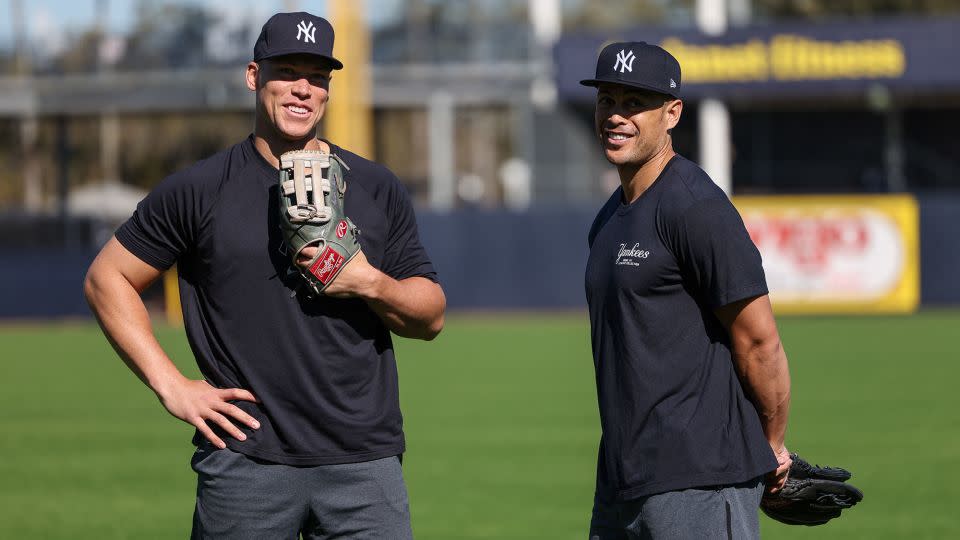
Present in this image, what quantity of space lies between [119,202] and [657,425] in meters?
32.0

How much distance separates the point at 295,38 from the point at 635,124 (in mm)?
1016

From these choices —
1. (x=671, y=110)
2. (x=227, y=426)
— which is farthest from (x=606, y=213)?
(x=227, y=426)

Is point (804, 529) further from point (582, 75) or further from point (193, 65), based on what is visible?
point (193, 65)

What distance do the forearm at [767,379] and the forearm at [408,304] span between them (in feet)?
2.93

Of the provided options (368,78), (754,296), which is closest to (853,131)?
(368,78)

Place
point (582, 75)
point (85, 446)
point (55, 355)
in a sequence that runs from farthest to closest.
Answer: point (582, 75), point (55, 355), point (85, 446)

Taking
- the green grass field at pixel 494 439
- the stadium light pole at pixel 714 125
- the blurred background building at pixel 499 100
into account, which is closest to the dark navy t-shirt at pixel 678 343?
the green grass field at pixel 494 439

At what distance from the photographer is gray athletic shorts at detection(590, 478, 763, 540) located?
388 centimetres

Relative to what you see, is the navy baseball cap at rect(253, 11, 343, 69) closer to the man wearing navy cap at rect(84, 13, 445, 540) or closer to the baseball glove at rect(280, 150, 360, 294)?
the man wearing navy cap at rect(84, 13, 445, 540)

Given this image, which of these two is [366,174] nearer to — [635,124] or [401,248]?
[401,248]

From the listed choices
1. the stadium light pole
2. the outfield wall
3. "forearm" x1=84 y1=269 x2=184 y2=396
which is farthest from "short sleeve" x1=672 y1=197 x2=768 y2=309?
the stadium light pole

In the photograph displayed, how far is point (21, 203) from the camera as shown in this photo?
39.0m

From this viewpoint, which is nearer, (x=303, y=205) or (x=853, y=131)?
(x=303, y=205)

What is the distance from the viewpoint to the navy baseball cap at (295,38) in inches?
155
